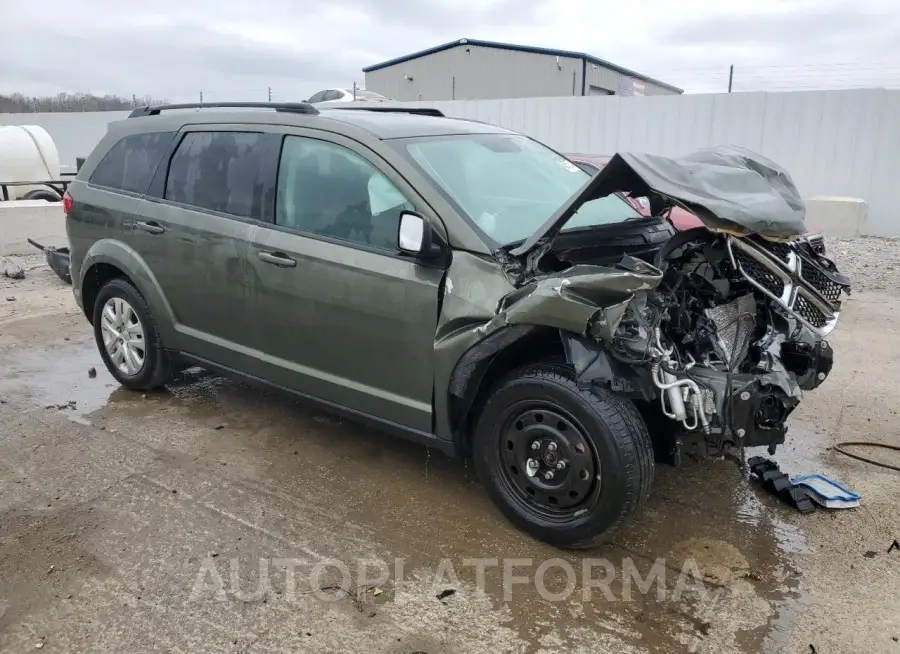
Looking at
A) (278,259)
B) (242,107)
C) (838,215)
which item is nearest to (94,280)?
(242,107)

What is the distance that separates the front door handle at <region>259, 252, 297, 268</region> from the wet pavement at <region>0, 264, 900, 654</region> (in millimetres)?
1109

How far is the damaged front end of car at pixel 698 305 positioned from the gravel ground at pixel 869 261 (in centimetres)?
582

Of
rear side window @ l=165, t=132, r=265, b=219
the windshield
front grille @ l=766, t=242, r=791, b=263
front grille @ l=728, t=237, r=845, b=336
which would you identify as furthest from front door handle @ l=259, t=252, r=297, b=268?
front grille @ l=766, t=242, r=791, b=263

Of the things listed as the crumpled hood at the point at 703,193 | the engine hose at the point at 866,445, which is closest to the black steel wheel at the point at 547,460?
the crumpled hood at the point at 703,193

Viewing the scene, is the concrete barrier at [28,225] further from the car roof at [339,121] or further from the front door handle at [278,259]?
the front door handle at [278,259]

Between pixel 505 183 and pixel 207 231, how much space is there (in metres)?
1.75

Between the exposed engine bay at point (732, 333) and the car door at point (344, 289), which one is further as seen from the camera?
the car door at point (344, 289)

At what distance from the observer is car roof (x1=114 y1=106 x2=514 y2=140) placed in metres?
3.82

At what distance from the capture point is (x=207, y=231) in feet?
13.8

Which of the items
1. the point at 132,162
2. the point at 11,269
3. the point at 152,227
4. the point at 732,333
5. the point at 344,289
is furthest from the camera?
the point at 11,269

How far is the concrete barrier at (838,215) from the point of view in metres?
11.0

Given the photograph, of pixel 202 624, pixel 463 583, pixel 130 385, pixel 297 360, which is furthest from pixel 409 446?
pixel 130 385

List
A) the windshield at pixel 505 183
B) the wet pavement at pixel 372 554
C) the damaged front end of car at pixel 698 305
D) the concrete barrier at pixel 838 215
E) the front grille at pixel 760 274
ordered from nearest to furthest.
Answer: the wet pavement at pixel 372 554
the damaged front end of car at pixel 698 305
the front grille at pixel 760 274
the windshield at pixel 505 183
the concrete barrier at pixel 838 215

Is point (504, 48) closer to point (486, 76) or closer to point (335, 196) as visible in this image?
point (486, 76)
